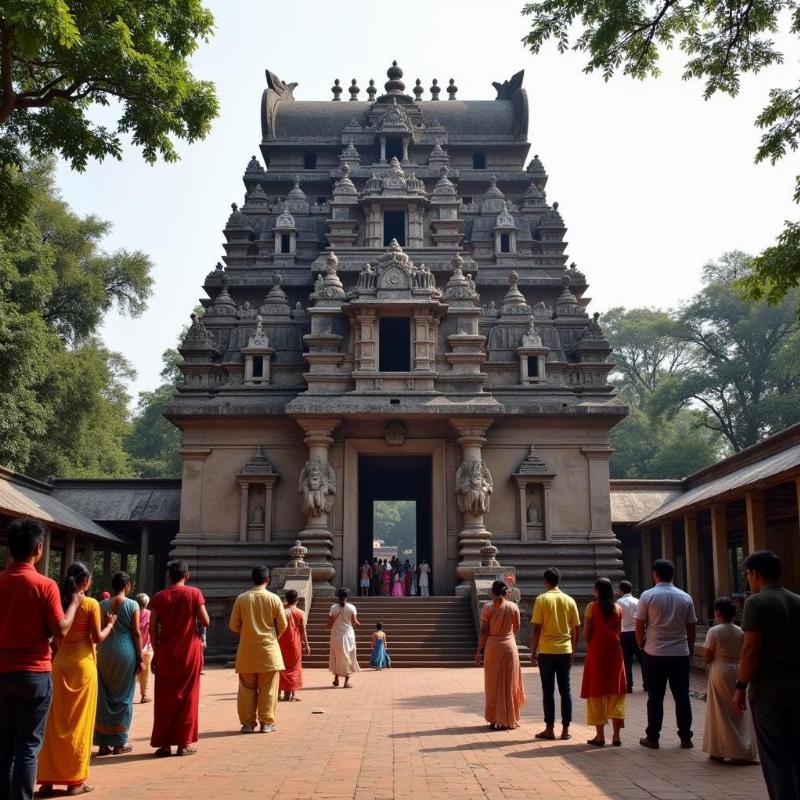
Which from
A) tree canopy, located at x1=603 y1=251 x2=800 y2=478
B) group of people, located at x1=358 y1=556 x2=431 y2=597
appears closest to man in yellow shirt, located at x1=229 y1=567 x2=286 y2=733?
group of people, located at x1=358 y1=556 x2=431 y2=597

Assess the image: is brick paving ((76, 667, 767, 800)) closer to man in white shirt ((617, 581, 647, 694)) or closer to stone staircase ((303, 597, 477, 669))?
man in white shirt ((617, 581, 647, 694))

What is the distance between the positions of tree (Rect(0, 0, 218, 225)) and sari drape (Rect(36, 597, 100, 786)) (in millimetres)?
6341

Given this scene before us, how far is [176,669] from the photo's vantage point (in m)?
8.19

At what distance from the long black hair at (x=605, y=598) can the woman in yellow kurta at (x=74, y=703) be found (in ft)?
16.3

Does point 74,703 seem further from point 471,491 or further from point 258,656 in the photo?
point 471,491

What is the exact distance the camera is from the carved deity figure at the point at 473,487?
21906 mm

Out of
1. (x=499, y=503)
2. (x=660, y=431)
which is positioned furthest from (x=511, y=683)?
(x=660, y=431)

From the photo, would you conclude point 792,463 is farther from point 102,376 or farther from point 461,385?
point 102,376

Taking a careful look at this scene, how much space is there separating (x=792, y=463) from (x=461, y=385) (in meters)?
10.2

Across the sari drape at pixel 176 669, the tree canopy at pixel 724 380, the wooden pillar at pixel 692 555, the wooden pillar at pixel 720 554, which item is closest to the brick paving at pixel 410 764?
the sari drape at pixel 176 669

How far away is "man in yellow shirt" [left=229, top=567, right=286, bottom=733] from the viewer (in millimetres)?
9586

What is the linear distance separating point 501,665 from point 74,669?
4642mm

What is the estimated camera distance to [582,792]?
6637 millimetres

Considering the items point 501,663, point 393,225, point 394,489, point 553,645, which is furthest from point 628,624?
point 393,225
